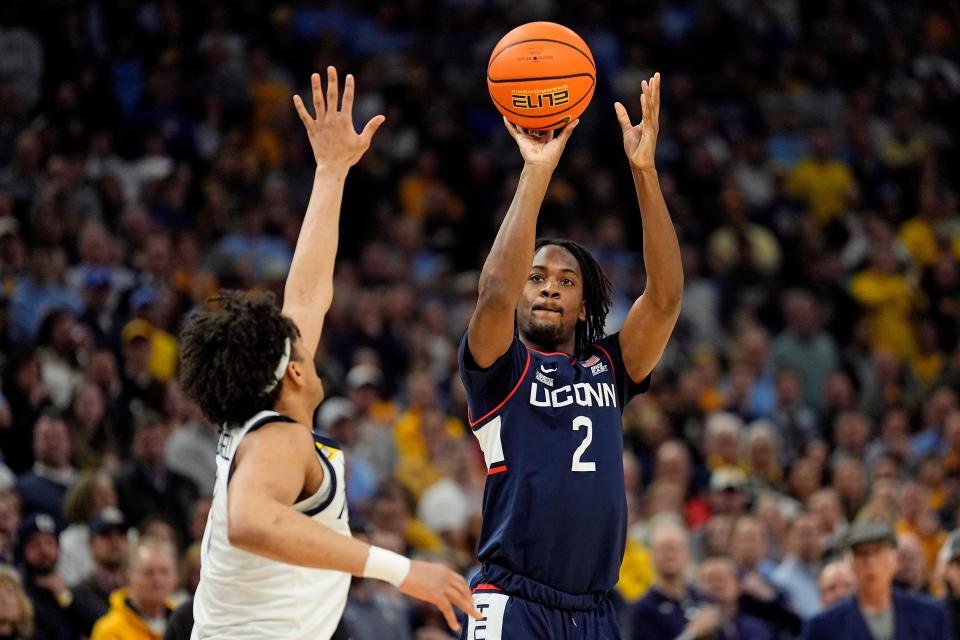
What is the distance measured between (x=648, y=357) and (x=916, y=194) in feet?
40.5

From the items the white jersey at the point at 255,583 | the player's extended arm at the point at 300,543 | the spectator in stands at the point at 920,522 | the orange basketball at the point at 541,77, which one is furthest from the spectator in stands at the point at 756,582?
the player's extended arm at the point at 300,543

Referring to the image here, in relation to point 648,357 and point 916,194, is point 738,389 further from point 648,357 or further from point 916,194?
point 648,357

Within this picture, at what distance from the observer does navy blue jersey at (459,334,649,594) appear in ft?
17.2

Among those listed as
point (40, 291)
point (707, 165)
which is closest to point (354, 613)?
point (40, 291)

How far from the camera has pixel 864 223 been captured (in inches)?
650

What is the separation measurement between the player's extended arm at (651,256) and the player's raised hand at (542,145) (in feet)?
0.81

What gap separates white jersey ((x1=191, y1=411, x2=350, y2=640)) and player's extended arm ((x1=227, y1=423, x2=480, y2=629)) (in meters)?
0.19

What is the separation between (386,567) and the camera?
13.3ft

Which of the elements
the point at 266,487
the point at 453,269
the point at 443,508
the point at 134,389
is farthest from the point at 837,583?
the point at 453,269

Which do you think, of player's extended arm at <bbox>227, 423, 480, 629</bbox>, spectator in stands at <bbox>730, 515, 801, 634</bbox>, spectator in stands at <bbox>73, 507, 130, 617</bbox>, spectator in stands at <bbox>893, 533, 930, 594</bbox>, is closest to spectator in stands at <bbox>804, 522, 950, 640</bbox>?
spectator in stands at <bbox>730, 515, 801, 634</bbox>

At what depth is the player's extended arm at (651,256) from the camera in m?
5.56

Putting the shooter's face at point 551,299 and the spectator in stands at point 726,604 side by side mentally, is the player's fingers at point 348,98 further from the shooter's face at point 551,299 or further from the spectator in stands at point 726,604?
the spectator in stands at point 726,604

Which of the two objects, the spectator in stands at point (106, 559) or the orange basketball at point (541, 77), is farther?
the spectator in stands at point (106, 559)

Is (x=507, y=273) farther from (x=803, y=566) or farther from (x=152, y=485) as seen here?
(x=803, y=566)
